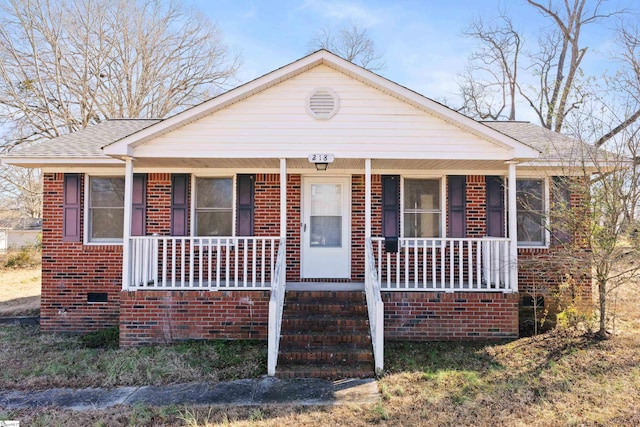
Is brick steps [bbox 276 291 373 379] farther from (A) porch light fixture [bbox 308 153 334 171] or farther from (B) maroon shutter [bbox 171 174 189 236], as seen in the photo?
(B) maroon shutter [bbox 171 174 189 236]

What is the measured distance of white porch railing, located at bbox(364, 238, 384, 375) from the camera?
18.1 feet

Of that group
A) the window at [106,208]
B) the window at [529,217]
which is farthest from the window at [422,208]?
the window at [106,208]

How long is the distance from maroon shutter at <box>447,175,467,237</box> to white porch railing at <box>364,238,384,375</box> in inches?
93.9

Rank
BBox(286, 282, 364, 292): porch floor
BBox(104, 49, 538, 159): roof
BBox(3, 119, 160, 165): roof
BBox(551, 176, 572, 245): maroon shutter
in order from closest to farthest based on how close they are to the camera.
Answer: BBox(104, 49, 538, 159): roof → BBox(551, 176, 572, 245): maroon shutter → BBox(286, 282, 364, 292): porch floor → BBox(3, 119, 160, 165): roof

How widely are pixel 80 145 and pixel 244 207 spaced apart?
3475 mm

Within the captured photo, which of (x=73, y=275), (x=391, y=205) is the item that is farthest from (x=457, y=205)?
(x=73, y=275)

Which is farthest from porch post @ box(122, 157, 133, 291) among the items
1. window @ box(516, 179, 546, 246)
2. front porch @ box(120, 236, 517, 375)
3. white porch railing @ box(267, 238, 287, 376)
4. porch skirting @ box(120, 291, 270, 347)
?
window @ box(516, 179, 546, 246)

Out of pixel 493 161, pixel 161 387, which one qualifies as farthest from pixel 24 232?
pixel 493 161

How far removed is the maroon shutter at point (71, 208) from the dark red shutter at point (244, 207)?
3.28m

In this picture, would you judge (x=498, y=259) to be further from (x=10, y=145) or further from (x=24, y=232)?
(x=24, y=232)

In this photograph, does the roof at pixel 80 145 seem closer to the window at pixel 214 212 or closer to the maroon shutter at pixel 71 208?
the maroon shutter at pixel 71 208

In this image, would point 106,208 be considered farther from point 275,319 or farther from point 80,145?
point 275,319

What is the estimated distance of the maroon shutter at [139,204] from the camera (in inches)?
321

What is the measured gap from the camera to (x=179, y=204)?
8.20 meters
